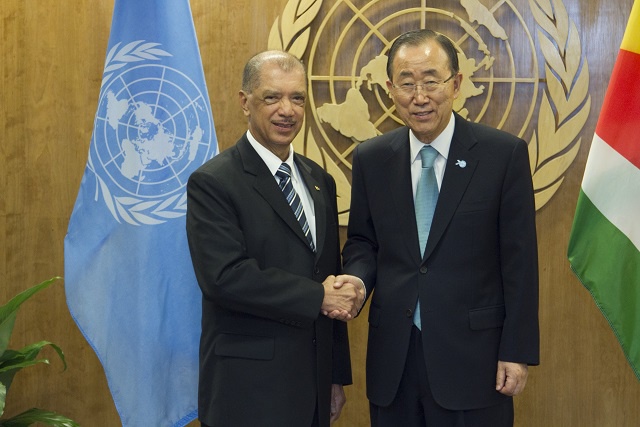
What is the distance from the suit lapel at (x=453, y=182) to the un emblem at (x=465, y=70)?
97 cm

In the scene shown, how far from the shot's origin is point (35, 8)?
334 centimetres

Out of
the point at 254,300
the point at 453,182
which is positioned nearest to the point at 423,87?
the point at 453,182

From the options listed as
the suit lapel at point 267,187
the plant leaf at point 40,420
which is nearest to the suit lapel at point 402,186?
the suit lapel at point 267,187

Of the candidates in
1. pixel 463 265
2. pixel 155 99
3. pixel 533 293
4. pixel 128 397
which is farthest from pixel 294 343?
pixel 155 99

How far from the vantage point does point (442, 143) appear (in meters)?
2.31

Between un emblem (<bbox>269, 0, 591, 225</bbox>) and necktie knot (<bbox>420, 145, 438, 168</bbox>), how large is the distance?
932 millimetres

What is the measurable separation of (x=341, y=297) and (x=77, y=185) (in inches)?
63.0

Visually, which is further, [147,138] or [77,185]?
[77,185]

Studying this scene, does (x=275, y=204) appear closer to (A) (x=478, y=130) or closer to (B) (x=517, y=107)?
(A) (x=478, y=130)

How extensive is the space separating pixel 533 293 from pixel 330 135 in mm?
1311

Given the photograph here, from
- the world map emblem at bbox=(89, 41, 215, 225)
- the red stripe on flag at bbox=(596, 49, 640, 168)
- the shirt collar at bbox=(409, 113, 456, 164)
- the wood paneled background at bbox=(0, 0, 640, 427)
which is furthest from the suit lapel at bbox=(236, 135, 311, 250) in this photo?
the wood paneled background at bbox=(0, 0, 640, 427)

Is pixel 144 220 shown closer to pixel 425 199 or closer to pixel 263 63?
pixel 263 63

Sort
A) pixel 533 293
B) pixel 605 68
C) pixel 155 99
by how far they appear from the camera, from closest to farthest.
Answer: pixel 533 293 < pixel 155 99 < pixel 605 68

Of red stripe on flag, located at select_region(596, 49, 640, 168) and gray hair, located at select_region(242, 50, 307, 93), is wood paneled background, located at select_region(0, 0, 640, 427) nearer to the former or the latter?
red stripe on flag, located at select_region(596, 49, 640, 168)
